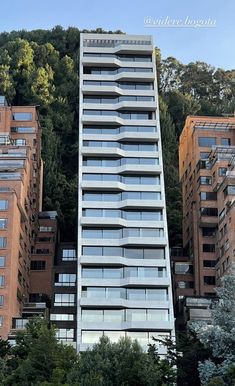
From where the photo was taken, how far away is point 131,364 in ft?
186

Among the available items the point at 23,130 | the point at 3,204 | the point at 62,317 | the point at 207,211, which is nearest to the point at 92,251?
the point at 62,317

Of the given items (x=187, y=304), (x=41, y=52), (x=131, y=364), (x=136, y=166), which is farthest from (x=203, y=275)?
(x=41, y=52)

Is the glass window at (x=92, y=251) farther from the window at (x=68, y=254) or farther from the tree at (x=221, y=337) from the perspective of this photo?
the tree at (x=221, y=337)

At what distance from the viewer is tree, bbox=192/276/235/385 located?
5853 centimetres

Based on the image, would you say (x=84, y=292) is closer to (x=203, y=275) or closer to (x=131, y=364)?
(x=203, y=275)

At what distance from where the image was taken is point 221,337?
59938 mm

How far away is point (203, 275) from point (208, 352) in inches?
1476

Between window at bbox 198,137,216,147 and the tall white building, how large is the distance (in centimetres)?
747

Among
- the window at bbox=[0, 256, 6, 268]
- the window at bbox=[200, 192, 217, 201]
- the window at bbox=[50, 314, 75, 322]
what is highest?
the window at bbox=[200, 192, 217, 201]

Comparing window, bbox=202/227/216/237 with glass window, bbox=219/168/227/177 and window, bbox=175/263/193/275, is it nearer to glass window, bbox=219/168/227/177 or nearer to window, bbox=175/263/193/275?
window, bbox=175/263/193/275

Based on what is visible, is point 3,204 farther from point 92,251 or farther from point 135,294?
point 135,294

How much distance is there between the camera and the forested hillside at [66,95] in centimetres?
12075

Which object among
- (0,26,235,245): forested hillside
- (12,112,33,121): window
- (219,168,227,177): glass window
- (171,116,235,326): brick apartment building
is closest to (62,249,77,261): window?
(0,26,235,245): forested hillside

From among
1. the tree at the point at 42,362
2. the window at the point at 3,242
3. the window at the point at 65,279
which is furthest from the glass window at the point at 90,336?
the tree at the point at 42,362
